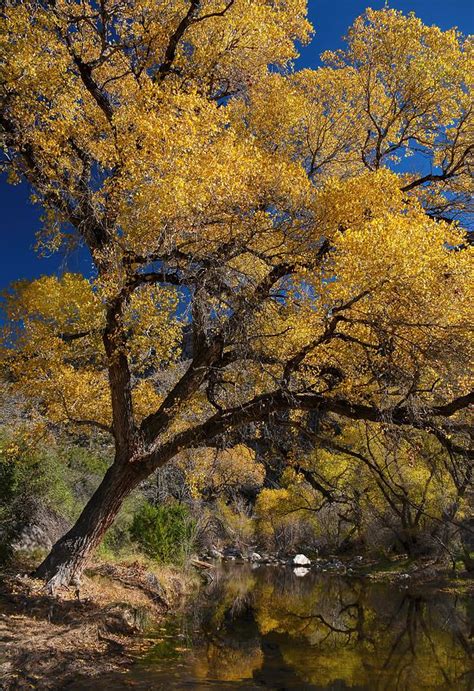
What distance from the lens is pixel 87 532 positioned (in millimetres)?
9609

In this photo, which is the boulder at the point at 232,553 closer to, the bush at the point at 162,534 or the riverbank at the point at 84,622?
the bush at the point at 162,534

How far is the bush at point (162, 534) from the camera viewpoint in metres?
17.0

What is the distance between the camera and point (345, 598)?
56.6 ft

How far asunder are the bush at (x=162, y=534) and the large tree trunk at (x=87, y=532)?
750 centimetres

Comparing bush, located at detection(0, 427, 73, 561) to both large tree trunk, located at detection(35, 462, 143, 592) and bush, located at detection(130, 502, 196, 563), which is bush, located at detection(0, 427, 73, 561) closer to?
large tree trunk, located at detection(35, 462, 143, 592)

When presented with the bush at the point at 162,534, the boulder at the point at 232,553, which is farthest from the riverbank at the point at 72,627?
the boulder at the point at 232,553

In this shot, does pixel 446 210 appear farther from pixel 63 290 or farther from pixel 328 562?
pixel 328 562

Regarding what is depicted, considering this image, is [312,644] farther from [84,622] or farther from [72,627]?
[72,627]

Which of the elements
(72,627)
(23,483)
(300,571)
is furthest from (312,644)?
(300,571)

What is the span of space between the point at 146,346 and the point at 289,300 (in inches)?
118

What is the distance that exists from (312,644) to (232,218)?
7760 millimetres

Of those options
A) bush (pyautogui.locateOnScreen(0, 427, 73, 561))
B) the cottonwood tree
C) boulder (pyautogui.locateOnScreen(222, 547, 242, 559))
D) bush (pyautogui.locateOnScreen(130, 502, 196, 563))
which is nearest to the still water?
bush (pyautogui.locateOnScreen(130, 502, 196, 563))

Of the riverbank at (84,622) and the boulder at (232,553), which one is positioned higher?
the boulder at (232,553)

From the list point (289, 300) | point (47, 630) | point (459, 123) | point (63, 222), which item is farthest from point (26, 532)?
point (459, 123)
